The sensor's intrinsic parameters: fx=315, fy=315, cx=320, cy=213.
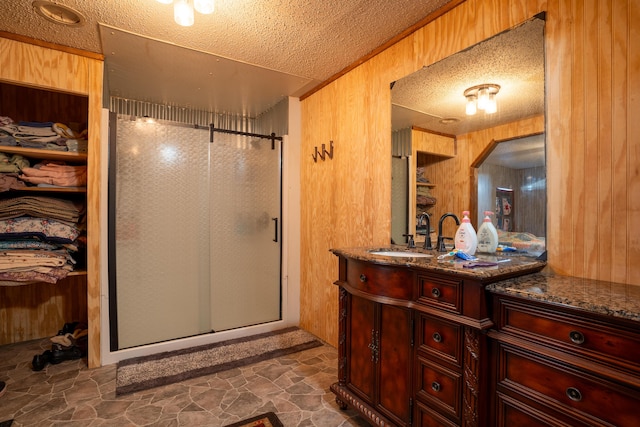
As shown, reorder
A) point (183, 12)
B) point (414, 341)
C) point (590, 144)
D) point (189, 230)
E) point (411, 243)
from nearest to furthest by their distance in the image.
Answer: point (590, 144)
point (414, 341)
point (183, 12)
point (411, 243)
point (189, 230)

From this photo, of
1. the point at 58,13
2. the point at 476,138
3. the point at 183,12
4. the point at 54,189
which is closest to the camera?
the point at 183,12

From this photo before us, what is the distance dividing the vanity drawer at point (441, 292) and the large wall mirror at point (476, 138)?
1.74 ft

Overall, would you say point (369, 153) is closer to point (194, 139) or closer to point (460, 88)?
point (460, 88)

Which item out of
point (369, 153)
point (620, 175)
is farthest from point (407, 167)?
point (620, 175)

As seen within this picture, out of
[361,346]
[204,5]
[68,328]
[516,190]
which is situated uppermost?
[204,5]

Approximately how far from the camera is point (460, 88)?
178 centimetres

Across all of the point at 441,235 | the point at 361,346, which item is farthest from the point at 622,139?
the point at 361,346

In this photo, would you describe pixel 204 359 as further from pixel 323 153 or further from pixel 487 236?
pixel 487 236

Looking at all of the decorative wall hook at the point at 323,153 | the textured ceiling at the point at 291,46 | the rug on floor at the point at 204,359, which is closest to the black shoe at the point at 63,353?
the rug on floor at the point at 204,359

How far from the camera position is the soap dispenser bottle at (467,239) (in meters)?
1.55

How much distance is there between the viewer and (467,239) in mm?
1553

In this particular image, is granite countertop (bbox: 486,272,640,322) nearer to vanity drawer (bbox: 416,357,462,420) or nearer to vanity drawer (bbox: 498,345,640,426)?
vanity drawer (bbox: 498,345,640,426)

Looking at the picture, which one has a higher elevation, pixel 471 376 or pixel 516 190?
pixel 516 190

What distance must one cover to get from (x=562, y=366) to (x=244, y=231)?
8.14 ft
